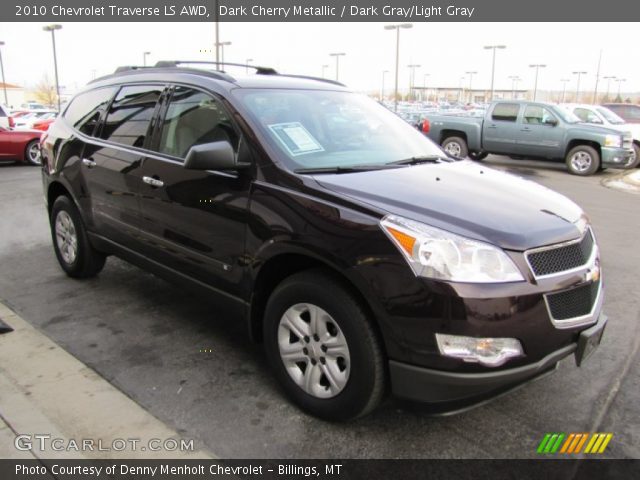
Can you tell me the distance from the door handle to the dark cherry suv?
0.03 m

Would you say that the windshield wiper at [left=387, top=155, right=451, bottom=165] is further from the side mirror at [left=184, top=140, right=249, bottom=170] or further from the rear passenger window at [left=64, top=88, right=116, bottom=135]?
the rear passenger window at [left=64, top=88, right=116, bottom=135]

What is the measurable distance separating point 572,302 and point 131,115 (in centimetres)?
333

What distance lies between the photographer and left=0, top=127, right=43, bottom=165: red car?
1327cm

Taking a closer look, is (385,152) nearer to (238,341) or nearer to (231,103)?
(231,103)

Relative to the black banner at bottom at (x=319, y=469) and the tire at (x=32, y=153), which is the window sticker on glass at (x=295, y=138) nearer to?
the black banner at bottom at (x=319, y=469)

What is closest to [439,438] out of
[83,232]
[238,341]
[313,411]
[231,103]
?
[313,411]

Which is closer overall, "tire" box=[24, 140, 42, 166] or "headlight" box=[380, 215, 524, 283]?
"headlight" box=[380, 215, 524, 283]

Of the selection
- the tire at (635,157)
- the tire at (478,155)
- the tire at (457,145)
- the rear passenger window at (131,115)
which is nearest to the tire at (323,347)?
the rear passenger window at (131,115)

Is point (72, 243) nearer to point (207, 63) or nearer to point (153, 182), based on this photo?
point (153, 182)

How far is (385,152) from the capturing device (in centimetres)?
354

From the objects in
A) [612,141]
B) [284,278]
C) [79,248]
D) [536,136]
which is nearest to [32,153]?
[79,248]

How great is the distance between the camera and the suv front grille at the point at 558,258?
2.41 meters

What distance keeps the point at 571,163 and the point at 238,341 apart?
12435mm

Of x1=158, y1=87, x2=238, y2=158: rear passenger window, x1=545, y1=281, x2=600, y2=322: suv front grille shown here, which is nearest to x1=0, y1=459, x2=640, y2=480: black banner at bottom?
x1=545, y1=281, x2=600, y2=322: suv front grille
